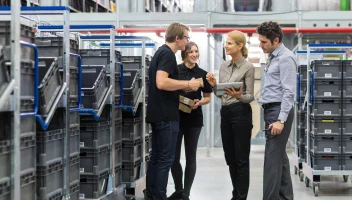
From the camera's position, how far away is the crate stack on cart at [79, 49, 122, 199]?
5010 millimetres

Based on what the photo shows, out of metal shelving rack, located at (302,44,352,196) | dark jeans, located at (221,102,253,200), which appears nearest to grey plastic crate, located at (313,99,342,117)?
metal shelving rack, located at (302,44,352,196)

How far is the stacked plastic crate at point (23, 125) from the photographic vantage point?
10.7 feet

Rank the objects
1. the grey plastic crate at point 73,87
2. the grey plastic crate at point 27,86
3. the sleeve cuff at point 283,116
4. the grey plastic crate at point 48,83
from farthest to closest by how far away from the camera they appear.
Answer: the sleeve cuff at point 283,116, the grey plastic crate at point 73,87, the grey plastic crate at point 48,83, the grey plastic crate at point 27,86

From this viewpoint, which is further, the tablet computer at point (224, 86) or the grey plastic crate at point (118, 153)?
the grey plastic crate at point (118, 153)

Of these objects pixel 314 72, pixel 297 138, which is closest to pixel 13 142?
pixel 314 72

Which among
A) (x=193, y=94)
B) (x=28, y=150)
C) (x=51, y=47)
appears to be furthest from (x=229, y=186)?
Answer: (x=28, y=150)

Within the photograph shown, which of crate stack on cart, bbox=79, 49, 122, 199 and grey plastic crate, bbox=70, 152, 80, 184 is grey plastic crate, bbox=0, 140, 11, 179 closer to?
grey plastic crate, bbox=70, 152, 80, 184

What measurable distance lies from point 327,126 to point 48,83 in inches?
167

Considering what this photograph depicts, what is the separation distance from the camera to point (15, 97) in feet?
10.8

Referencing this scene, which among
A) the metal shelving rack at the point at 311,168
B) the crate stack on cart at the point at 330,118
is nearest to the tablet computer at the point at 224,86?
the crate stack on cart at the point at 330,118

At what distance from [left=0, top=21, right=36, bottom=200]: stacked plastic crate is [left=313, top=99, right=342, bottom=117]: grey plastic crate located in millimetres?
4300

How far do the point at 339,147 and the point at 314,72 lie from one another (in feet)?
3.16

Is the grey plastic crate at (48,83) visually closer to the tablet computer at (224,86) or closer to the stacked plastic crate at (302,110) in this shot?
the tablet computer at (224,86)

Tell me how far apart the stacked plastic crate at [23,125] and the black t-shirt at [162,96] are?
1.43 m
